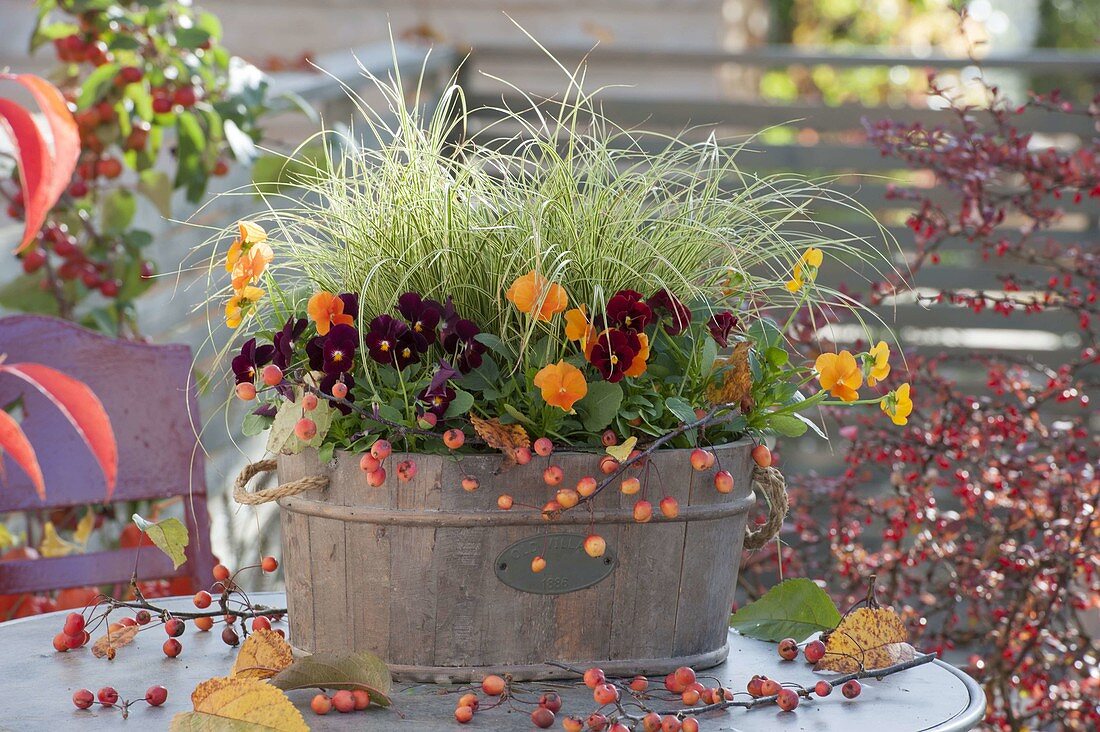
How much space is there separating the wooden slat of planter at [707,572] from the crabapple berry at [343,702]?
0.88 ft

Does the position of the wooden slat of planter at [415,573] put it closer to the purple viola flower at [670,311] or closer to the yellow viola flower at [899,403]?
the purple viola flower at [670,311]

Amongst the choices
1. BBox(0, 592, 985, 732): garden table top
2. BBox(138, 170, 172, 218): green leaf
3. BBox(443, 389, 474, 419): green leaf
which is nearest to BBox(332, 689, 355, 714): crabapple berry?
BBox(0, 592, 985, 732): garden table top

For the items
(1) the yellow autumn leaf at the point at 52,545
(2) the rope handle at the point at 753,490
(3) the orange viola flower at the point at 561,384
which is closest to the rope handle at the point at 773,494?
(2) the rope handle at the point at 753,490

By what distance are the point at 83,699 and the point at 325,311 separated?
0.33m

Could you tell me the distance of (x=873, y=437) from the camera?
189cm

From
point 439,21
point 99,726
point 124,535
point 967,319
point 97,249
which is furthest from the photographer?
point 439,21

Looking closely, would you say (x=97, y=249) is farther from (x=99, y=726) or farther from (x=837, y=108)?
(x=837, y=108)

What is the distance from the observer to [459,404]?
0.94m

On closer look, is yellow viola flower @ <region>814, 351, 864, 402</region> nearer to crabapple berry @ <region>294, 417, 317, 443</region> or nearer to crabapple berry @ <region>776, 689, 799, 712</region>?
crabapple berry @ <region>776, 689, 799, 712</region>

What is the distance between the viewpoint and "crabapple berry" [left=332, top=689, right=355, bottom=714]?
0.91 m

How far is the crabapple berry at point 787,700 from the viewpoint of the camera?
A: 3.01 ft

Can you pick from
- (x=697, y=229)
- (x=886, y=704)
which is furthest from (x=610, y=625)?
(x=697, y=229)

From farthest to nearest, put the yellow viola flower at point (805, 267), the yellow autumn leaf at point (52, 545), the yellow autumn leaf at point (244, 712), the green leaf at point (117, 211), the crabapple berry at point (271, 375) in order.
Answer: the green leaf at point (117, 211) < the yellow autumn leaf at point (52, 545) < the yellow viola flower at point (805, 267) < the crabapple berry at point (271, 375) < the yellow autumn leaf at point (244, 712)

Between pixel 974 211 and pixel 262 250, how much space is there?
1327mm
